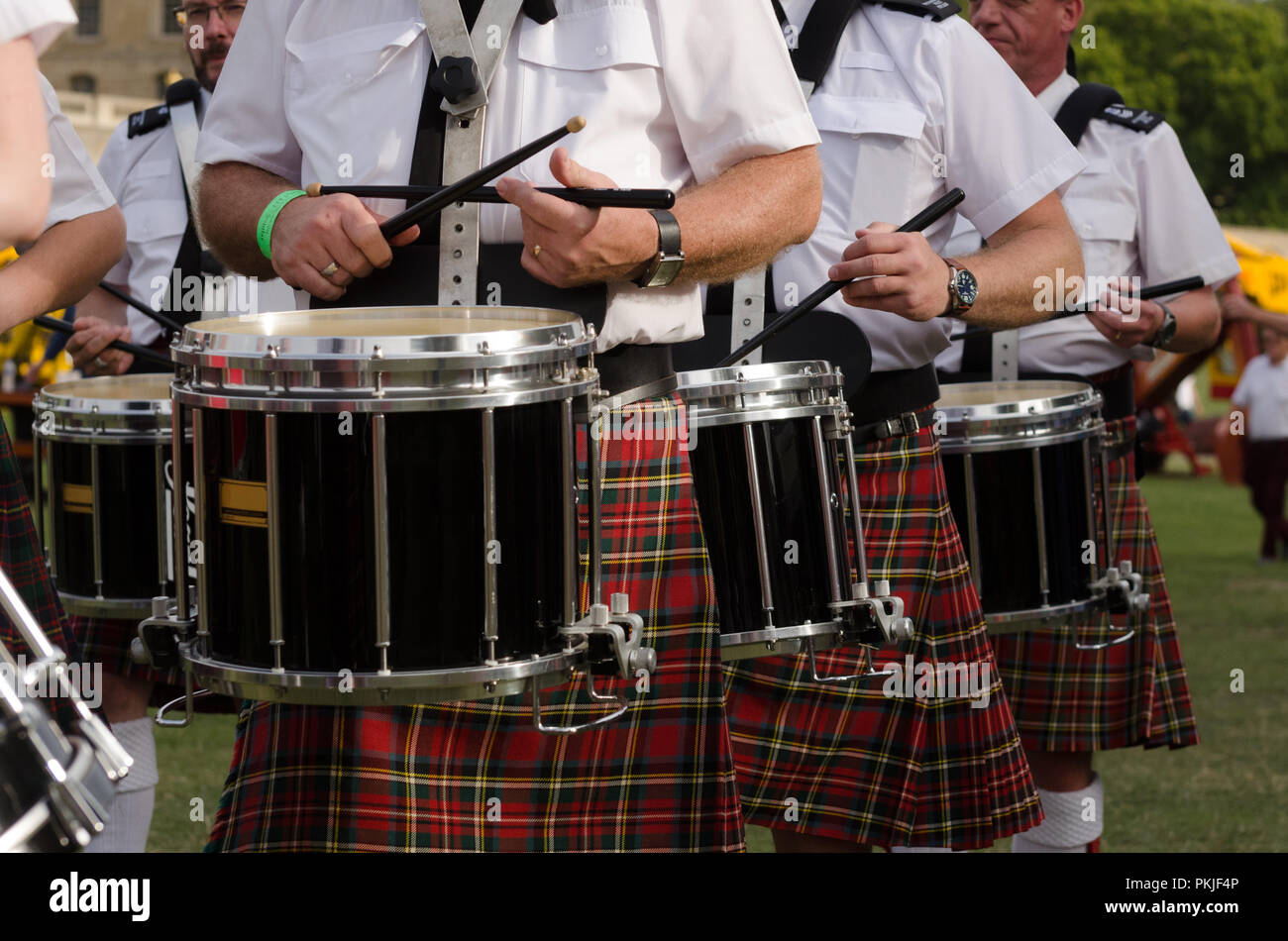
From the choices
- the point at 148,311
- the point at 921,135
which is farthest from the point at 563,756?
the point at 148,311

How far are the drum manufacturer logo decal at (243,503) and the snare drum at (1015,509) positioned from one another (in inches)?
69.5

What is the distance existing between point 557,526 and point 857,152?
149cm

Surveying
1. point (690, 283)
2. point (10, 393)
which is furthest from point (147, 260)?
point (10, 393)

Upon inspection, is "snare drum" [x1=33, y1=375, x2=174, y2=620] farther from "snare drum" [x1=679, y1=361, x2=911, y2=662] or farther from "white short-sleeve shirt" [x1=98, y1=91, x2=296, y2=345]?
"snare drum" [x1=679, y1=361, x2=911, y2=662]

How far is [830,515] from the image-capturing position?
270 cm

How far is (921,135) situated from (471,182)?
1425 mm

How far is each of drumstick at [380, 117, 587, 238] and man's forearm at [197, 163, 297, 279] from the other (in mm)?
394

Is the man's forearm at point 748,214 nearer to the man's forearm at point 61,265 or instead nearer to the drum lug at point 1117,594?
the man's forearm at point 61,265

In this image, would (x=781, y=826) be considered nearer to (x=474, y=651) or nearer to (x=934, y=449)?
(x=934, y=449)

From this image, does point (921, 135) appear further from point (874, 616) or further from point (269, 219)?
point (269, 219)

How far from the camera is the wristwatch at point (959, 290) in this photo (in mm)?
2930

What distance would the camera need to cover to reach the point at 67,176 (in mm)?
2686

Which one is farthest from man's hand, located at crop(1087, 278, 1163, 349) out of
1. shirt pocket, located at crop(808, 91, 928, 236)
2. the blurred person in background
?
the blurred person in background

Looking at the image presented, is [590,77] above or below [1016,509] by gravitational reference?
above
